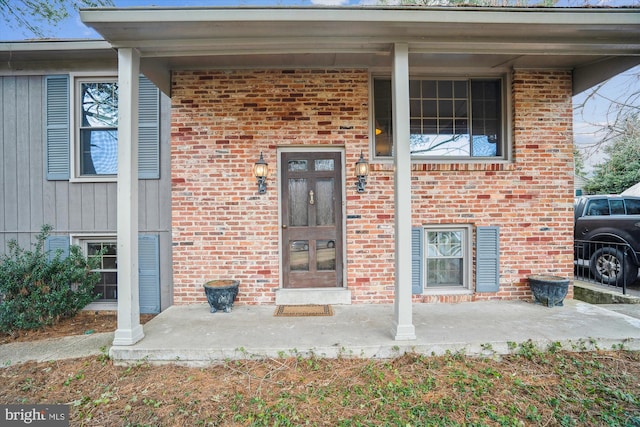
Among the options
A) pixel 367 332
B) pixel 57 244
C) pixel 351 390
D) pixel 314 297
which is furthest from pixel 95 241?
pixel 351 390

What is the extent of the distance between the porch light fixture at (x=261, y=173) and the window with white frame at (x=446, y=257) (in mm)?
2166

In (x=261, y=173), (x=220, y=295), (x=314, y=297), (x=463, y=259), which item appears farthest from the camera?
(x=463, y=259)

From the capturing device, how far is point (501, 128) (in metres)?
4.14

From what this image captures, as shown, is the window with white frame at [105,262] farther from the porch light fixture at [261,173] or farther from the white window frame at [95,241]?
the porch light fixture at [261,173]

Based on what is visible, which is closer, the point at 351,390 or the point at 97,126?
the point at 351,390

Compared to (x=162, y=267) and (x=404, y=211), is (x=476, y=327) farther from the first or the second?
(x=162, y=267)

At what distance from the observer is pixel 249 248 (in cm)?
398

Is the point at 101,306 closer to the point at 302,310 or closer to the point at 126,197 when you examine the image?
the point at 126,197

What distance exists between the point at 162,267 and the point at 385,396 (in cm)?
331

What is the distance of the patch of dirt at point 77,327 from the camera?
11.7ft

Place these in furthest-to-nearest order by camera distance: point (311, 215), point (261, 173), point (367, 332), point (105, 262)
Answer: point (105, 262)
point (311, 215)
point (261, 173)
point (367, 332)

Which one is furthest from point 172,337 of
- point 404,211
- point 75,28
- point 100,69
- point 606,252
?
point 606,252

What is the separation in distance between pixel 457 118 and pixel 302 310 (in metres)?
3.19

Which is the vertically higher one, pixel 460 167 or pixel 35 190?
pixel 460 167
